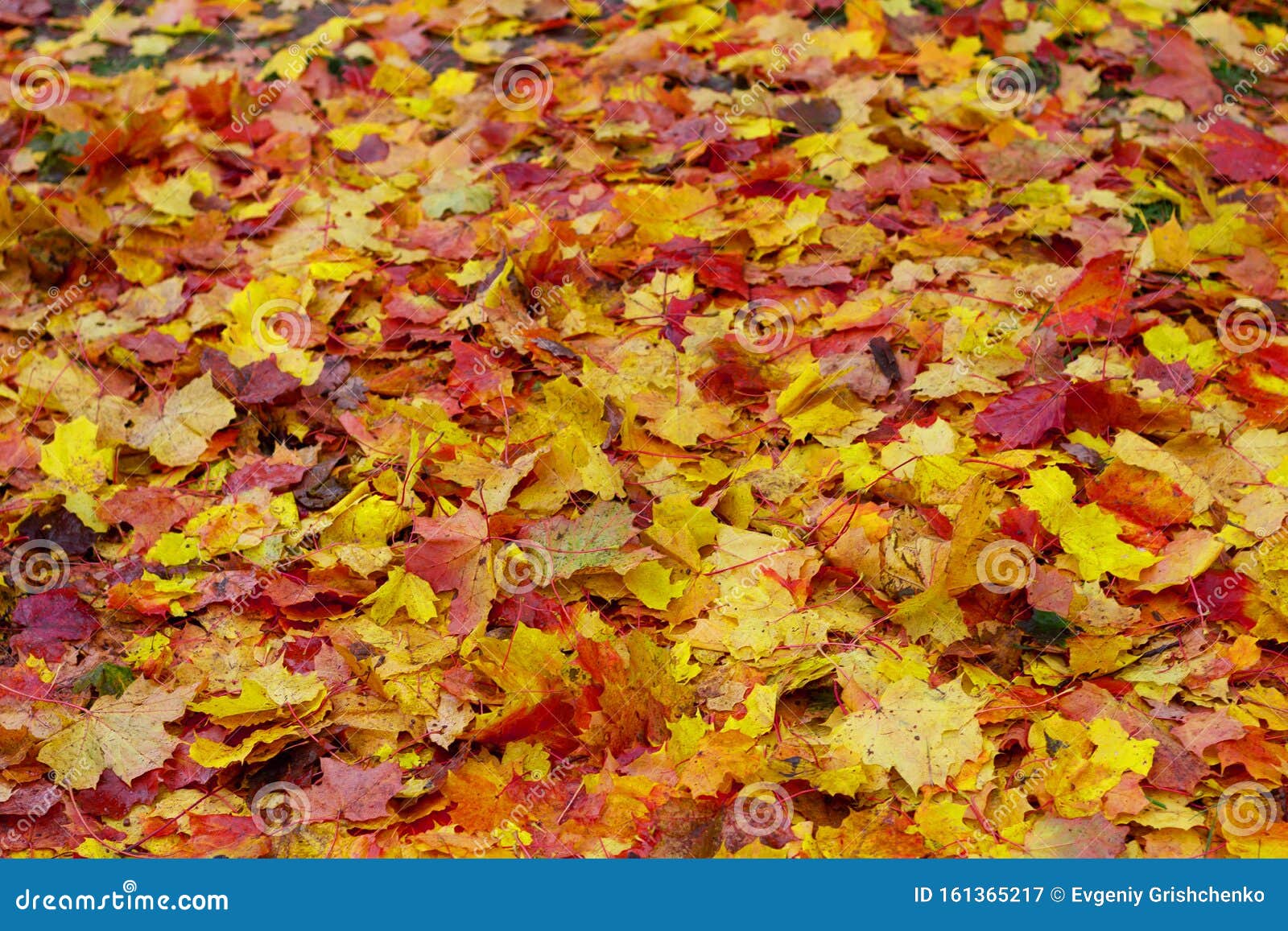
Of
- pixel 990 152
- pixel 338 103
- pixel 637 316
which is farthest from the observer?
pixel 338 103

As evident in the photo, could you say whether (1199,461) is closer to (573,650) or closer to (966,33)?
(573,650)

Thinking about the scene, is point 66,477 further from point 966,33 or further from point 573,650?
point 966,33

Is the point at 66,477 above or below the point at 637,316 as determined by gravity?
below

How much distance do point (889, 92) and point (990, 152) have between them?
0.47 metres

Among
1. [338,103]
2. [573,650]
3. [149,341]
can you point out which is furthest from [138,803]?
[338,103]

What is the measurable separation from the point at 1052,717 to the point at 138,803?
1871mm

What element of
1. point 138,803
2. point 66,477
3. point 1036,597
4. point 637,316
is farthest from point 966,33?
point 138,803

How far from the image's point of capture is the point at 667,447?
295 centimetres

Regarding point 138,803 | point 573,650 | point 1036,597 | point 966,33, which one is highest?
point 966,33

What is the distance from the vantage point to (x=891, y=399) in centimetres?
309

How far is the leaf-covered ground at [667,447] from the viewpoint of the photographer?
232cm

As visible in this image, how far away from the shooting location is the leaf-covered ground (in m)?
2.32

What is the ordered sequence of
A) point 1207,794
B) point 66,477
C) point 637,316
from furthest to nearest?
point 637,316 < point 66,477 < point 1207,794

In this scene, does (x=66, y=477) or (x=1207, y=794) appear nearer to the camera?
(x=1207, y=794)
